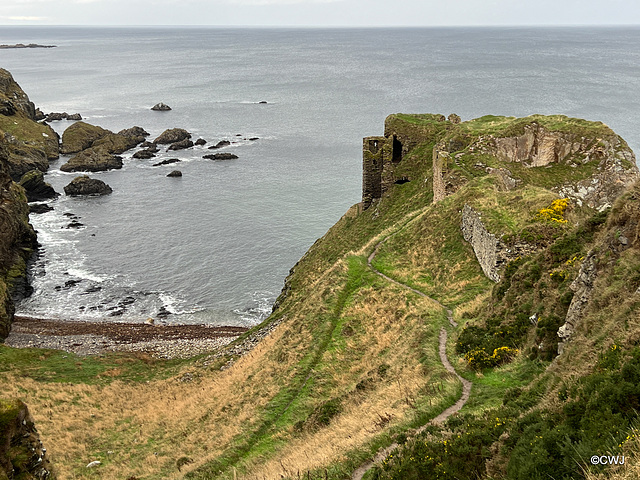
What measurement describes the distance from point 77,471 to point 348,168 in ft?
253

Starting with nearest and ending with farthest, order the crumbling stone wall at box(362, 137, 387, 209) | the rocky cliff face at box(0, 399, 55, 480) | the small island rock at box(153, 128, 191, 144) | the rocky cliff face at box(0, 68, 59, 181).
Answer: the rocky cliff face at box(0, 399, 55, 480), the crumbling stone wall at box(362, 137, 387, 209), the rocky cliff face at box(0, 68, 59, 181), the small island rock at box(153, 128, 191, 144)

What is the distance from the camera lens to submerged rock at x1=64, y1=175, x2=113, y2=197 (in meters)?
88.9

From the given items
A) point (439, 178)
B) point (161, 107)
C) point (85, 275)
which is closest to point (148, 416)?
point (439, 178)

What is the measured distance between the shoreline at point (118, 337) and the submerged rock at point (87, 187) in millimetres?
39382

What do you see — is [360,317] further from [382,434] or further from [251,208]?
[251,208]

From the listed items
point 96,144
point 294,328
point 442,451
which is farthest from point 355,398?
point 96,144

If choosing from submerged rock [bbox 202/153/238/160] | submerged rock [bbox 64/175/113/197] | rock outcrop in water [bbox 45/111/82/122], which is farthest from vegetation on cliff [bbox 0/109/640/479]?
rock outcrop in water [bbox 45/111/82/122]

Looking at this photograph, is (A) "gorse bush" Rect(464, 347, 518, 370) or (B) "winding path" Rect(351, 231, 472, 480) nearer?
(B) "winding path" Rect(351, 231, 472, 480)

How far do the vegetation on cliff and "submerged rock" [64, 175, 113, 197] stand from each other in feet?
174

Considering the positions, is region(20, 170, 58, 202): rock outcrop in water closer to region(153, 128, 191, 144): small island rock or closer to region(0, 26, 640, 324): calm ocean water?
region(0, 26, 640, 324): calm ocean water

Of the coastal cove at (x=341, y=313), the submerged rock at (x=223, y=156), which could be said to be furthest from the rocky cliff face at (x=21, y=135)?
the submerged rock at (x=223, y=156)

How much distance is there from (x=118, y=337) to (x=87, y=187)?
49300 mm

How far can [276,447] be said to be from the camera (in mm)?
19672

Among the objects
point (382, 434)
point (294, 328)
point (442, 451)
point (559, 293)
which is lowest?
point (294, 328)
